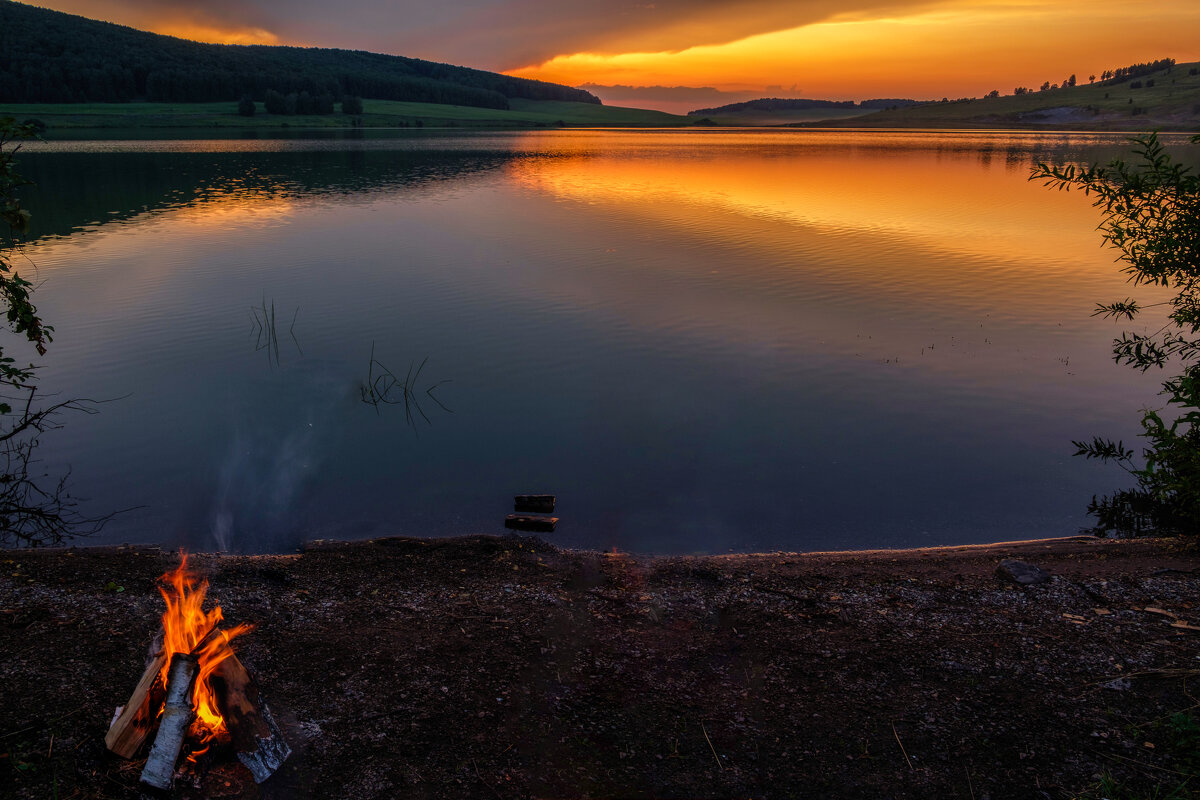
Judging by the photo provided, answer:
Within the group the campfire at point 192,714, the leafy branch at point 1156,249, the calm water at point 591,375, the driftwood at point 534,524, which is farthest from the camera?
the calm water at point 591,375

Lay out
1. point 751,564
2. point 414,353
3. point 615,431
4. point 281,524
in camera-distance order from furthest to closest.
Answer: point 414,353, point 615,431, point 281,524, point 751,564

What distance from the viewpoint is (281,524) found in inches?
473

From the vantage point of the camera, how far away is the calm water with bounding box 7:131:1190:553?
12.8m

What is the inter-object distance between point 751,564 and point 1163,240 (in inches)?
390

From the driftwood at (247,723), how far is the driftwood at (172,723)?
28cm

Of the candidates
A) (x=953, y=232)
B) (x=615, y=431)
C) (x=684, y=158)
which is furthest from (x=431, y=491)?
(x=684, y=158)

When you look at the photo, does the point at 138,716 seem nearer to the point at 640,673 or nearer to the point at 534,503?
the point at 640,673

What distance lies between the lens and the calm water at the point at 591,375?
12781 mm

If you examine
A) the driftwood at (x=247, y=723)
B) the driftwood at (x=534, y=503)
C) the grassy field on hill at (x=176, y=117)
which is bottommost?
the driftwood at (x=534, y=503)

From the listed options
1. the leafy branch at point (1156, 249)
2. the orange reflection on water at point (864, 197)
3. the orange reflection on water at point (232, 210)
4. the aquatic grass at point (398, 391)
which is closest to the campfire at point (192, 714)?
the aquatic grass at point (398, 391)

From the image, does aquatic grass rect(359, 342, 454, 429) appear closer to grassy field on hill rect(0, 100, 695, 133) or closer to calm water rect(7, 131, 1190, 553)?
calm water rect(7, 131, 1190, 553)

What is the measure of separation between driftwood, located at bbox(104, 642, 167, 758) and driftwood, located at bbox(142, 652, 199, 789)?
0.40ft

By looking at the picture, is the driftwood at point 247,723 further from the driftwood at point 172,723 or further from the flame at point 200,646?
the driftwood at point 172,723

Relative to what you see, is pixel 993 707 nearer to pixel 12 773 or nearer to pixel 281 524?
pixel 12 773
